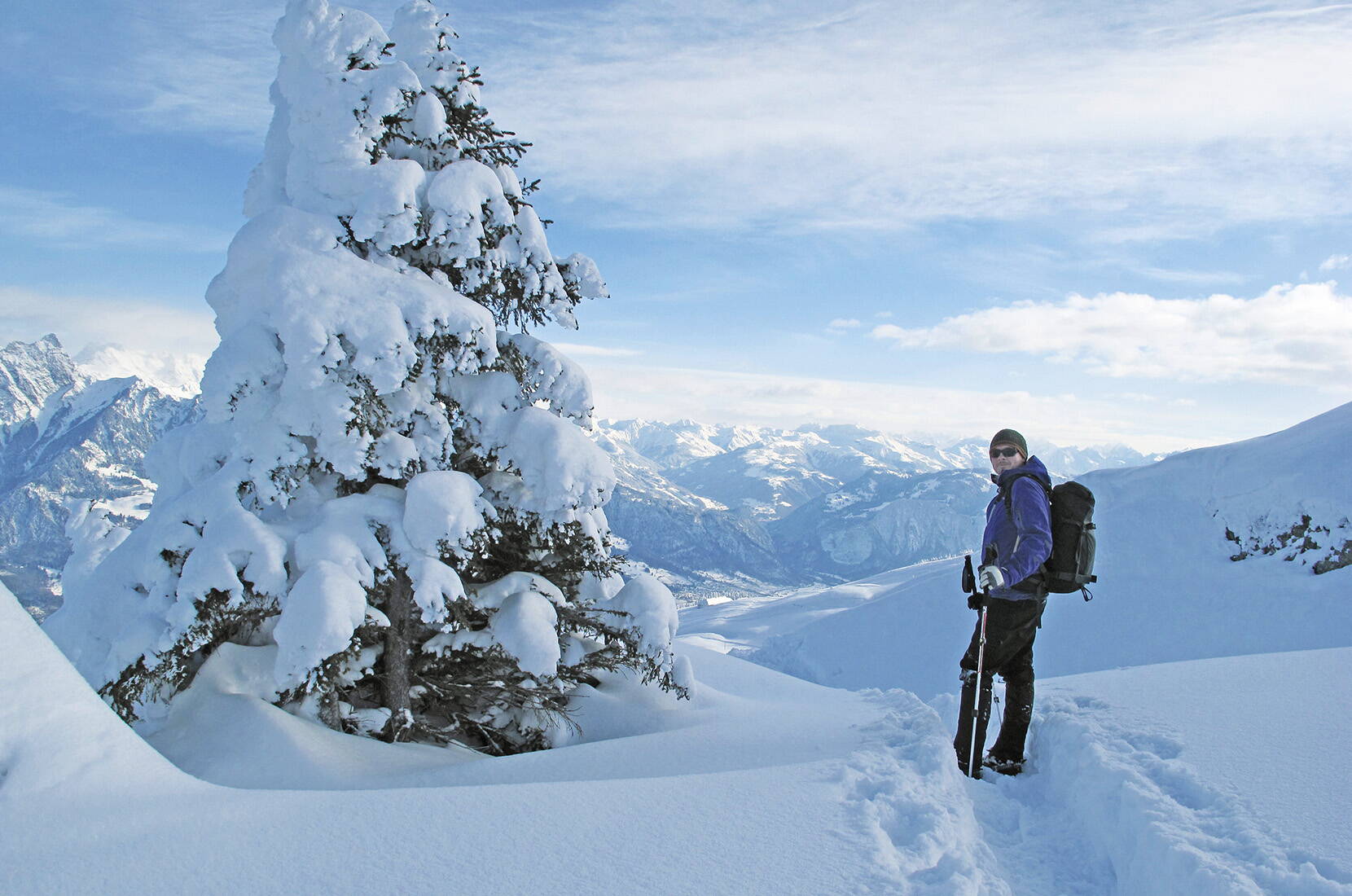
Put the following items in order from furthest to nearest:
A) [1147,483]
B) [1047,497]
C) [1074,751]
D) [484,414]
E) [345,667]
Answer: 1. [1147,483]
2. [484,414]
3. [345,667]
4. [1047,497]
5. [1074,751]

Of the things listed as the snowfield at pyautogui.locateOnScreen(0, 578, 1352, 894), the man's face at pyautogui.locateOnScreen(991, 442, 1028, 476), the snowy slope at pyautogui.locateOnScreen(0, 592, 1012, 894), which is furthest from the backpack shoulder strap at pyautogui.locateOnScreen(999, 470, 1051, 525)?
the snowy slope at pyautogui.locateOnScreen(0, 592, 1012, 894)

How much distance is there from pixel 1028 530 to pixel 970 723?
164 cm

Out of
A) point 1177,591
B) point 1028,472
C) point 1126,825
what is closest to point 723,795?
point 1126,825

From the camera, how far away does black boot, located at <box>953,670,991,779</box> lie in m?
5.95

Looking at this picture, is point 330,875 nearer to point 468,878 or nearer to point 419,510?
point 468,878

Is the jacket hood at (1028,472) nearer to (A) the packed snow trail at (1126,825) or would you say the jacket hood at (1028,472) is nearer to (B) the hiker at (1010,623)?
(B) the hiker at (1010,623)

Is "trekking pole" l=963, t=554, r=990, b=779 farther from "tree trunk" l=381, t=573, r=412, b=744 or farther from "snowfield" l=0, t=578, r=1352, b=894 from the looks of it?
"tree trunk" l=381, t=573, r=412, b=744

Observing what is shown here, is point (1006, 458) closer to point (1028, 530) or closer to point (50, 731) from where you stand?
point (1028, 530)

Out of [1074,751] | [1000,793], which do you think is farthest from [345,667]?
[1074,751]

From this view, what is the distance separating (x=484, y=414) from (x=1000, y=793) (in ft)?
19.2

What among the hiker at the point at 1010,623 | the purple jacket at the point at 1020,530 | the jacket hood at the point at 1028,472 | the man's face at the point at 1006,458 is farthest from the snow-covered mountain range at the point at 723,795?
the man's face at the point at 1006,458

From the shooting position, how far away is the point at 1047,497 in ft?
20.1

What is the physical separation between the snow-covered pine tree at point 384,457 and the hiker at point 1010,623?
11.5 feet

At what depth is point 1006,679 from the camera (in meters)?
6.07
